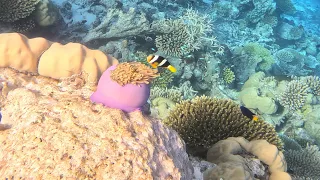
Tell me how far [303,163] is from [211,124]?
298 cm

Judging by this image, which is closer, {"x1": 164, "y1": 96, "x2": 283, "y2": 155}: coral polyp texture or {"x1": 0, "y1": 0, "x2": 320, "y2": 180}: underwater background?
{"x1": 164, "y1": 96, "x2": 283, "y2": 155}: coral polyp texture

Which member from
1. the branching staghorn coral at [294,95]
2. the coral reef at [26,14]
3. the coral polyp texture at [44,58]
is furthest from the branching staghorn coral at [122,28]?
the branching staghorn coral at [294,95]

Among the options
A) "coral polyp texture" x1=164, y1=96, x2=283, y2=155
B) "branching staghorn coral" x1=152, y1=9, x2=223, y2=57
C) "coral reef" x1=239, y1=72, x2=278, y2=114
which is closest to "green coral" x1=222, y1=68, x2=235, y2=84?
"coral reef" x1=239, y1=72, x2=278, y2=114

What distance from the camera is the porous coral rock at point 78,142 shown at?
158 centimetres

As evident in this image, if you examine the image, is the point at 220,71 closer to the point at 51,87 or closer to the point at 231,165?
the point at 231,165

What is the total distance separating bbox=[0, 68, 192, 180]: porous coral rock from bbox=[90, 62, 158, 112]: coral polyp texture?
0.12 m

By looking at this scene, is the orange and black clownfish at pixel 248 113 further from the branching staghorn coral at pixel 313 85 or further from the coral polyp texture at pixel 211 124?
the branching staghorn coral at pixel 313 85

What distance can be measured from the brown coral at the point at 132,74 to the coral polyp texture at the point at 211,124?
1.88 m

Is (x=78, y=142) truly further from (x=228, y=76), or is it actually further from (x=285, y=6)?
(x=285, y=6)

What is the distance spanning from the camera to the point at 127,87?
2.12 meters

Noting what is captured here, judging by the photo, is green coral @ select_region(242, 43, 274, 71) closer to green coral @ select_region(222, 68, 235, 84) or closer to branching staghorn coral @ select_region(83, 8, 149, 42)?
green coral @ select_region(222, 68, 235, 84)

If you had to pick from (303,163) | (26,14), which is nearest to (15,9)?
(26,14)

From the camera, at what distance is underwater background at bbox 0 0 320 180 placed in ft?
13.2

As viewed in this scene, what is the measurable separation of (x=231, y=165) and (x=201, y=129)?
107 cm
